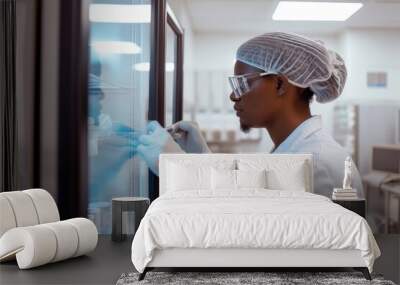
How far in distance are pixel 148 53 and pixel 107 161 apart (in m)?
1.08

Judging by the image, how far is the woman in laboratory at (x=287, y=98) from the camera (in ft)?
17.2

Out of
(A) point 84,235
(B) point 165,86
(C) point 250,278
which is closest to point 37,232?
(A) point 84,235

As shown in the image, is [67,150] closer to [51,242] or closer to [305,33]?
[51,242]

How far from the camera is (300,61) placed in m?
5.23

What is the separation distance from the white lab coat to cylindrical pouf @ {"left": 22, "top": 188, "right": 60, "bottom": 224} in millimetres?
2036

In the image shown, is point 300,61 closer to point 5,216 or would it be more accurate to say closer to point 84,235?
point 84,235

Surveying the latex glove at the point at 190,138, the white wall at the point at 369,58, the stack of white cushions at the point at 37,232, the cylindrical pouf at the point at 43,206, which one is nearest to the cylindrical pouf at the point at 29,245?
→ the stack of white cushions at the point at 37,232

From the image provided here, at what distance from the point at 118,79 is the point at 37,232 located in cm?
188

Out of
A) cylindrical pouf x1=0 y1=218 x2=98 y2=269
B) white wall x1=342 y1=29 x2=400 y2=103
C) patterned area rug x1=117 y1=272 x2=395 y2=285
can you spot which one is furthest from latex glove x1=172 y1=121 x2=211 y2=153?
patterned area rug x1=117 y1=272 x2=395 y2=285

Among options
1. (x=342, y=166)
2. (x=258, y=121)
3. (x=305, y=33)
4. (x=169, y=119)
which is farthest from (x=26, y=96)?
(x=342, y=166)

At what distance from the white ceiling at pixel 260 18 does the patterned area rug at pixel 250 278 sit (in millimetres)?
2400

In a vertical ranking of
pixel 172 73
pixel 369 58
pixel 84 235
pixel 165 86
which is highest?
pixel 369 58

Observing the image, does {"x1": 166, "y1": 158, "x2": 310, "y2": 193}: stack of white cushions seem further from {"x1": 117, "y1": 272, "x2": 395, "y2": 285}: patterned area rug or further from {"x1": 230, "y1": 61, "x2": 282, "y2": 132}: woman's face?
{"x1": 117, "y1": 272, "x2": 395, "y2": 285}: patterned area rug

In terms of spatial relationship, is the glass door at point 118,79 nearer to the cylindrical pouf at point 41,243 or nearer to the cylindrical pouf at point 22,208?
the cylindrical pouf at point 22,208
